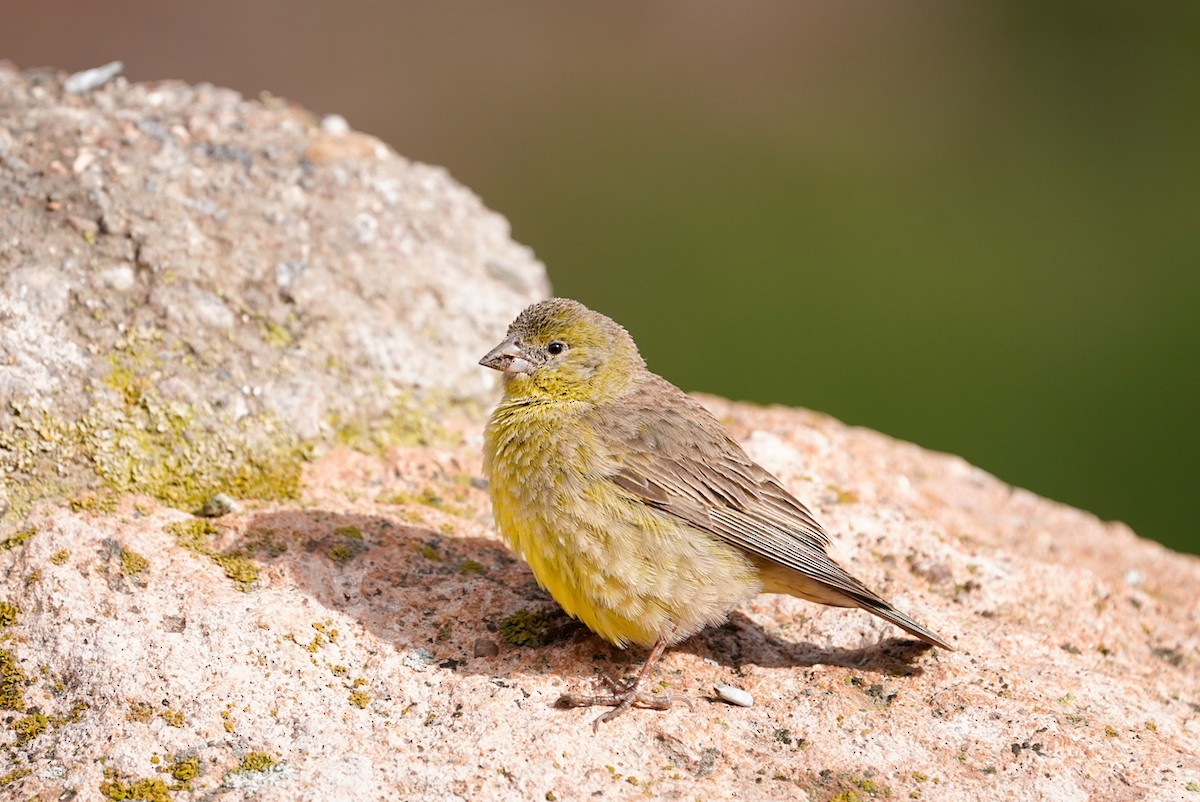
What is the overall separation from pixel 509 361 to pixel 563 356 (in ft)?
0.78

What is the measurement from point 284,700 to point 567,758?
1.02 meters

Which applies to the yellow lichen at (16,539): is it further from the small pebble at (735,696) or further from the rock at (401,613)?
the small pebble at (735,696)

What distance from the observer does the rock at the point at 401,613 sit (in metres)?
4.02

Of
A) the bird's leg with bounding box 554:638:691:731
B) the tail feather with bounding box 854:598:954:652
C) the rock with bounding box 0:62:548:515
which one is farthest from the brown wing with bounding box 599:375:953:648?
the rock with bounding box 0:62:548:515

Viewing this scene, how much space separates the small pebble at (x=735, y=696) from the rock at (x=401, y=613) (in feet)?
0.11

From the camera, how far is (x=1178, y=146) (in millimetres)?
13062

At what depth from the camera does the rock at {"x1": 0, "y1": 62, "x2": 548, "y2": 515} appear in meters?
5.03

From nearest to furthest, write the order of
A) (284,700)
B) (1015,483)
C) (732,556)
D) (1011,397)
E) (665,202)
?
(284,700), (732,556), (1015,483), (1011,397), (665,202)

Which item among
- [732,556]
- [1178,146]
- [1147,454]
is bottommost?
[732,556]

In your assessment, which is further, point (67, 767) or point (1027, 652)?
point (1027, 652)

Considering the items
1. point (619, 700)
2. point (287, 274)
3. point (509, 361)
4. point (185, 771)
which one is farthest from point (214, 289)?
point (619, 700)

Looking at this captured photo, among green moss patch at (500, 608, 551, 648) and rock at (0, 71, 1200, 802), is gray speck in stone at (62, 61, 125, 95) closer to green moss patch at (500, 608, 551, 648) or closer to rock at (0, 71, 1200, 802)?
rock at (0, 71, 1200, 802)

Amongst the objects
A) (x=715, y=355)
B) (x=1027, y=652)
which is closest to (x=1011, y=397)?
(x=715, y=355)

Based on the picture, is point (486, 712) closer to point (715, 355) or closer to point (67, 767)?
point (67, 767)
